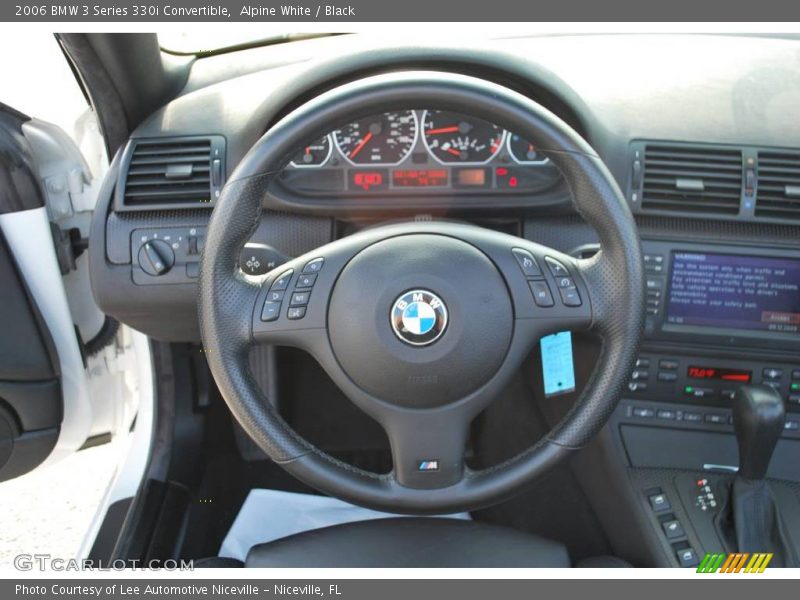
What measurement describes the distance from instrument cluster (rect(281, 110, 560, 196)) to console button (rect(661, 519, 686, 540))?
2.36 ft

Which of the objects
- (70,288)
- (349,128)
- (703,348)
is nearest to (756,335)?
(703,348)

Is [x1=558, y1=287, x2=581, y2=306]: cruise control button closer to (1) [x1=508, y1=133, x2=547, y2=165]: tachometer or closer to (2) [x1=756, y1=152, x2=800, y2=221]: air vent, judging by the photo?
(1) [x1=508, y1=133, x2=547, y2=165]: tachometer

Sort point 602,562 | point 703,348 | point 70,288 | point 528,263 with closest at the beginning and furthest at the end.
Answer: point 528,263, point 602,562, point 703,348, point 70,288

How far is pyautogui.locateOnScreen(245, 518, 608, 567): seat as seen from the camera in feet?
4.54

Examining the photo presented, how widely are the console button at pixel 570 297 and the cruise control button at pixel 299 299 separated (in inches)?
15.5

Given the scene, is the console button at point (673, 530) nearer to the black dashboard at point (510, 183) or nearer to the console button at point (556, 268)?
the black dashboard at point (510, 183)

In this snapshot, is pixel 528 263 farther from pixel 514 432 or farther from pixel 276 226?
pixel 514 432

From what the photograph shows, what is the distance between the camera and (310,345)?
3.95 feet

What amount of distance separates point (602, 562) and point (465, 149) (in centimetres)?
85

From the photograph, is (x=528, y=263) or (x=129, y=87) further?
(x=129, y=87)

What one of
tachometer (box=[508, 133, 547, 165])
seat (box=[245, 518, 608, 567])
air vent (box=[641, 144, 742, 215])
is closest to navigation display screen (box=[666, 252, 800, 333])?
air vent (box=[641, 144, 742, 215])

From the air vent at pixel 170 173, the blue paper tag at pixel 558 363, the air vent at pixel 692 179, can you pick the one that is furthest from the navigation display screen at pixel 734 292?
the air vent at pixel 170 173

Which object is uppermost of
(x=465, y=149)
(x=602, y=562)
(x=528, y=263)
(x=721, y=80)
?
(x=721, y=80)

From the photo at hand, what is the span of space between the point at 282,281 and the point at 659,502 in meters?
0.90
